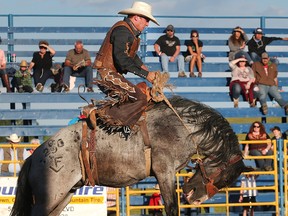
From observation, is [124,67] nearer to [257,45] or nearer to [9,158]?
[9,158]

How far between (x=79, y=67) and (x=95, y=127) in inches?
348

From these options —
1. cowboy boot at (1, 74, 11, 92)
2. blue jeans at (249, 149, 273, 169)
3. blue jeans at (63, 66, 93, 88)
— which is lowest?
blue jeans at (249, 149, 273, 169)

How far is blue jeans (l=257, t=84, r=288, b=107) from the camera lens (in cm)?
1759

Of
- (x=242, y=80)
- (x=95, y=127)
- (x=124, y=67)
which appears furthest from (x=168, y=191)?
(x=242, y=80)

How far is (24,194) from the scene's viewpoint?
9141 millimetres

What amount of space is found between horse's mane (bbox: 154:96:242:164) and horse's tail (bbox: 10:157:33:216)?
153 centimetres

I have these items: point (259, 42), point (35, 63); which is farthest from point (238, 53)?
point (35, 63)

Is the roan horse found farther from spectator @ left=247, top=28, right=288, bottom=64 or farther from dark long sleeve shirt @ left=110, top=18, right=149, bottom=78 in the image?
spectator @ left=247, top=28, right=288, bottom=64

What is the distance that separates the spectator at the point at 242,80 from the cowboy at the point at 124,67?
28.2 feet

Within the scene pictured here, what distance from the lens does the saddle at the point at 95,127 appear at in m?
8.80

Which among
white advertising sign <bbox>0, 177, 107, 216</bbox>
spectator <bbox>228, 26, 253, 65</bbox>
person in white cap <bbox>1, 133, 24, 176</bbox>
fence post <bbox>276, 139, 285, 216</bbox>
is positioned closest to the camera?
white advertising sign <bbox>0, 177, 107, 216</bbox>

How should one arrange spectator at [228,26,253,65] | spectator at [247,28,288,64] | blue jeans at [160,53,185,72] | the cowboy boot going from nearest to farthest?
the cowboy boot
blue jeans at [160,53,185,72]
spectator at [228,26,253,65]
spectator at [247,28,288,64]

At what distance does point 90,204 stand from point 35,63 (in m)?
5.94

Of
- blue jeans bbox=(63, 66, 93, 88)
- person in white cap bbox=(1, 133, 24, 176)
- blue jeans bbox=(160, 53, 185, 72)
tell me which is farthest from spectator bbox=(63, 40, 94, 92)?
person in white cap bbox=(1, 133, 24, 176)
